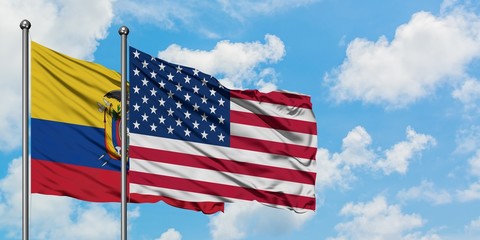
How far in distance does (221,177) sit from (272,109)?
2.28m

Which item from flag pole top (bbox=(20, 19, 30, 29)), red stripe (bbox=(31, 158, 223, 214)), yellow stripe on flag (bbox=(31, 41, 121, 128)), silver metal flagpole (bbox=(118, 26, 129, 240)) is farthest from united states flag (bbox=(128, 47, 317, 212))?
flag pole top (bbox=(20, 19, 30, 29))

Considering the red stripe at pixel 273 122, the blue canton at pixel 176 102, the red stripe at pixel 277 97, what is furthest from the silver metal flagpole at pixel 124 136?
the red stripe at pixel 273 122

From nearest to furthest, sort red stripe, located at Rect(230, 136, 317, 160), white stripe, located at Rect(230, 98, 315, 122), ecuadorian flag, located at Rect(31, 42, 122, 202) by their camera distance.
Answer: ecuadorian flag, located at Rect(31, 42, 122, 202), red stripe, located at Rect(230, 136, 317, 160), white stripe, located at Rect(230, 98, 315, 122)

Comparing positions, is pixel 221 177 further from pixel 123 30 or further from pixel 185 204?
pixel 123 30

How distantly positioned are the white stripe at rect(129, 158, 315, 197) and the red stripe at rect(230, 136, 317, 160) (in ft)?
2.29

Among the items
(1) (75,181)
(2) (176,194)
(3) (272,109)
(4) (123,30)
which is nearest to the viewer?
(1) (75,181)

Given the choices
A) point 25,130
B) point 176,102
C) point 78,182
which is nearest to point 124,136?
point 78,182

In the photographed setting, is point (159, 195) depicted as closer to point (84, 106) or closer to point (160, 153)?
point (160, 153)

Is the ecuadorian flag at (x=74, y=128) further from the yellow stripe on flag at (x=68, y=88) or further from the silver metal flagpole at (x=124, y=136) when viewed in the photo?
the silver metal flagpole at (x=124, y=136)

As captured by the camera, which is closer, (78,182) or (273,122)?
(78,182)

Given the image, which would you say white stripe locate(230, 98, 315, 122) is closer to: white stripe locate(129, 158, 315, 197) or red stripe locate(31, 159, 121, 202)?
white stripe locate(129, 158, 315, 197)

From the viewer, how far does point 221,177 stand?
72.5ft

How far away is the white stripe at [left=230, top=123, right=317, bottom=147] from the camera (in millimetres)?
22797

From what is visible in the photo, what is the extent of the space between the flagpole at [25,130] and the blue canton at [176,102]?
2521mm
